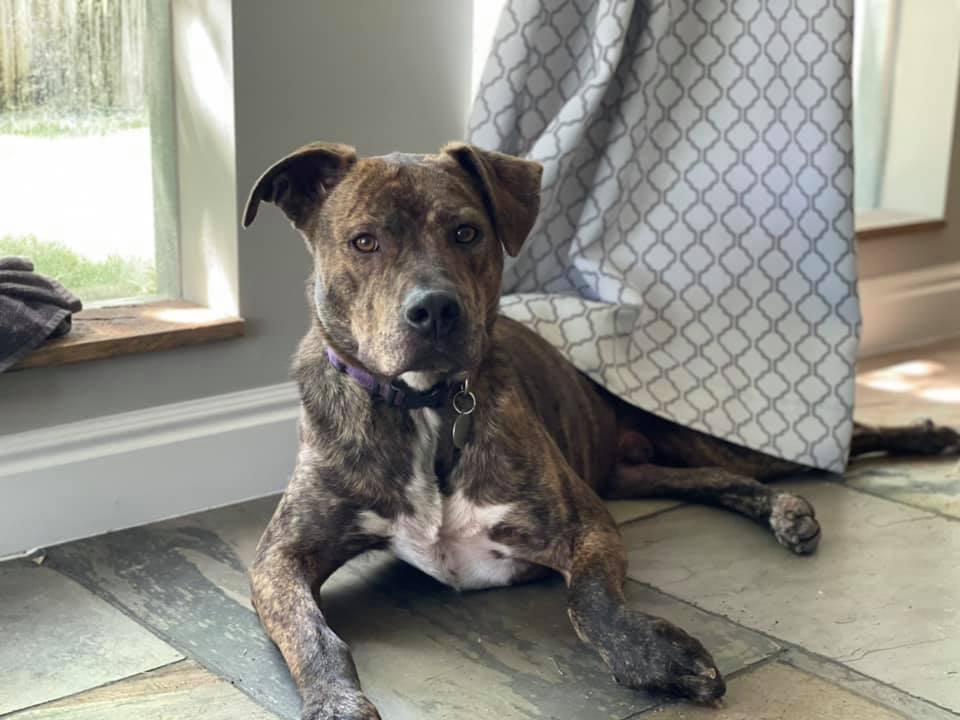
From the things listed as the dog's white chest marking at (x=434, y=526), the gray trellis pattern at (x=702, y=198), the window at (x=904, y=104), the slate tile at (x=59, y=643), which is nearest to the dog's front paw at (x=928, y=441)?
the gray trellis pattern at (x=702, y=198)

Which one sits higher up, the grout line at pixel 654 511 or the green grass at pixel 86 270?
the green grass at pixel 86 270

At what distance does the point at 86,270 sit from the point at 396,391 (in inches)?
39.6

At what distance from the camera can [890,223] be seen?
14.6 ft

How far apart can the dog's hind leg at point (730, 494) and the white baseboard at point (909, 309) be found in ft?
4.77

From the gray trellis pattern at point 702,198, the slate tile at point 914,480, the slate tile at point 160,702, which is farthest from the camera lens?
the gray trellis pattern at point 702,198

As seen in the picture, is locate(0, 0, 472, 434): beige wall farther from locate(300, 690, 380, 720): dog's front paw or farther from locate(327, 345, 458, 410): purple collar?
locate(300, 690, 380, 720): dog's front paw

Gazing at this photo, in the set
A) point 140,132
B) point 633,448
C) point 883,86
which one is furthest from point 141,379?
point 883,86

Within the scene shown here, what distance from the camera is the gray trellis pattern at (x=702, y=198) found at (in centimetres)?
323

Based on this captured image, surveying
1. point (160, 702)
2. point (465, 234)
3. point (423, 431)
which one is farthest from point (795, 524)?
point (160, 702)

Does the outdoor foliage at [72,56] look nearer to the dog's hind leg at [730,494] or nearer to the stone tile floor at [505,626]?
the stone tile floor at [505,626]

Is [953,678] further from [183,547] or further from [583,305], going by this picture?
[183,547]

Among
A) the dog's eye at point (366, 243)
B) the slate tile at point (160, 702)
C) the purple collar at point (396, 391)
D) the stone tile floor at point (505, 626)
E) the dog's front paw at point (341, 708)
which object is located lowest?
the slate tile at point (160, 702)

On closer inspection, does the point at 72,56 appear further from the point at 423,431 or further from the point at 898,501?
the point at 898,501

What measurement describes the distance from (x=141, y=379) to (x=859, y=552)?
158 cm
